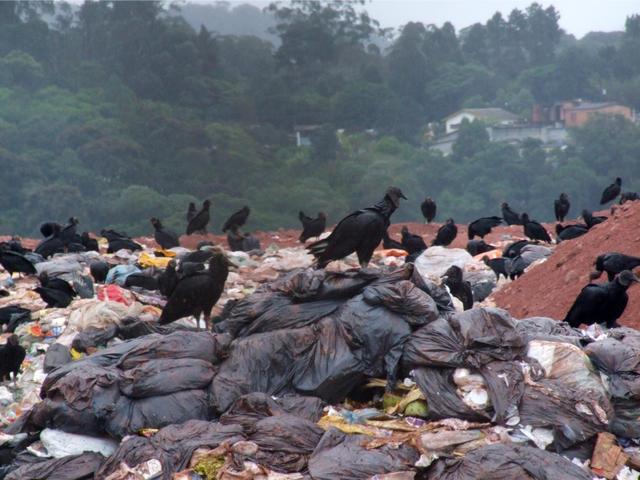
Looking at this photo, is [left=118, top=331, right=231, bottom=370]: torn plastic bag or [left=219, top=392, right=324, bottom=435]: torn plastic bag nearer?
[left=219, top=392, right=324, bottom=435]: torn plastic bag

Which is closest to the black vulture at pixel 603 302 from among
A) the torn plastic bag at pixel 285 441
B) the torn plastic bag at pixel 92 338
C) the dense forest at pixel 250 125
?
the torn plastic bag at pixel 285 441

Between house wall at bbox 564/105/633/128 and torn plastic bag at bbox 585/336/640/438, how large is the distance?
36898mm

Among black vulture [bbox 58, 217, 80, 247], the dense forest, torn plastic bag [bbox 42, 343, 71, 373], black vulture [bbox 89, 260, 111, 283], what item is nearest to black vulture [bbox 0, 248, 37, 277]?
black vulture [bbox 89, 260, 111, 283]

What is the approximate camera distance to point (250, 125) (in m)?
35.4

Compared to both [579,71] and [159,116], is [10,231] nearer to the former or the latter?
[159,116]

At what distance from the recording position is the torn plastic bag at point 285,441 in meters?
5.36

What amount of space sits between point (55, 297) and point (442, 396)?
5229mm

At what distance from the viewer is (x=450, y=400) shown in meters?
5.68

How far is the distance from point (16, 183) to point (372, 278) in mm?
27146

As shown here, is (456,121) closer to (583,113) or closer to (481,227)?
(583,113)

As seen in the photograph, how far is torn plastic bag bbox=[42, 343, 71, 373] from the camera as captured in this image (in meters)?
7.82

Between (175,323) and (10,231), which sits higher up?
(175,323)

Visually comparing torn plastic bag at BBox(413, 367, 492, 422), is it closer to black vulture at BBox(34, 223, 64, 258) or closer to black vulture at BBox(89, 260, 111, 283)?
black vulture at BBox(89, 260, 111, 283)

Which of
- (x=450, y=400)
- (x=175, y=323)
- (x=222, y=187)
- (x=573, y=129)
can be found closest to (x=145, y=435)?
(x=450, y=400)
